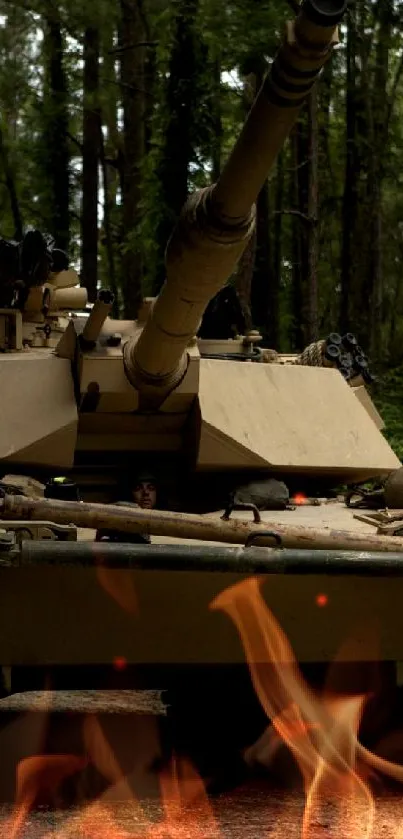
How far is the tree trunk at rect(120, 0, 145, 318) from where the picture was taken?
21875mm

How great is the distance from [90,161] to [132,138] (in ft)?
3.55

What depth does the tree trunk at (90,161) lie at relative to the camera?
74.1 ft

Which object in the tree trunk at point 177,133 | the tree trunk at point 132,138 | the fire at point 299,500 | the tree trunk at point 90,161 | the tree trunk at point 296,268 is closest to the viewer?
the fire at point 299,500

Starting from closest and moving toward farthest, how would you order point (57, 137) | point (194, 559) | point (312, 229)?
point (194, 559), point (312, 229), point (57, 137)

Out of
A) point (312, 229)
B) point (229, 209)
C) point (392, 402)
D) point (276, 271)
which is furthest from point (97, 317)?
point (276, 271)

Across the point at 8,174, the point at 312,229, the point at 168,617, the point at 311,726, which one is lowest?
the point at 311,726

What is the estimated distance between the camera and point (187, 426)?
7180mm

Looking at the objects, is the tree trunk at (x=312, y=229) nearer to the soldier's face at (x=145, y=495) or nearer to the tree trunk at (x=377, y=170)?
the tree trunk at (x=377, y=170)

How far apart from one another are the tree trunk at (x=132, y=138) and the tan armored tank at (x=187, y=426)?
12812mm

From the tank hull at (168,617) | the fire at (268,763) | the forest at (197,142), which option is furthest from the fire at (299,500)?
the forest at (197,142)

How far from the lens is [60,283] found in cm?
896

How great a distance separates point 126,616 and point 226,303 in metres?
3.95

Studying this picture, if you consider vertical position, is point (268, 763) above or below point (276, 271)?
below

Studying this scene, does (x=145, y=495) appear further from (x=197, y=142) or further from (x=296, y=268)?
(x=296, y=268)
